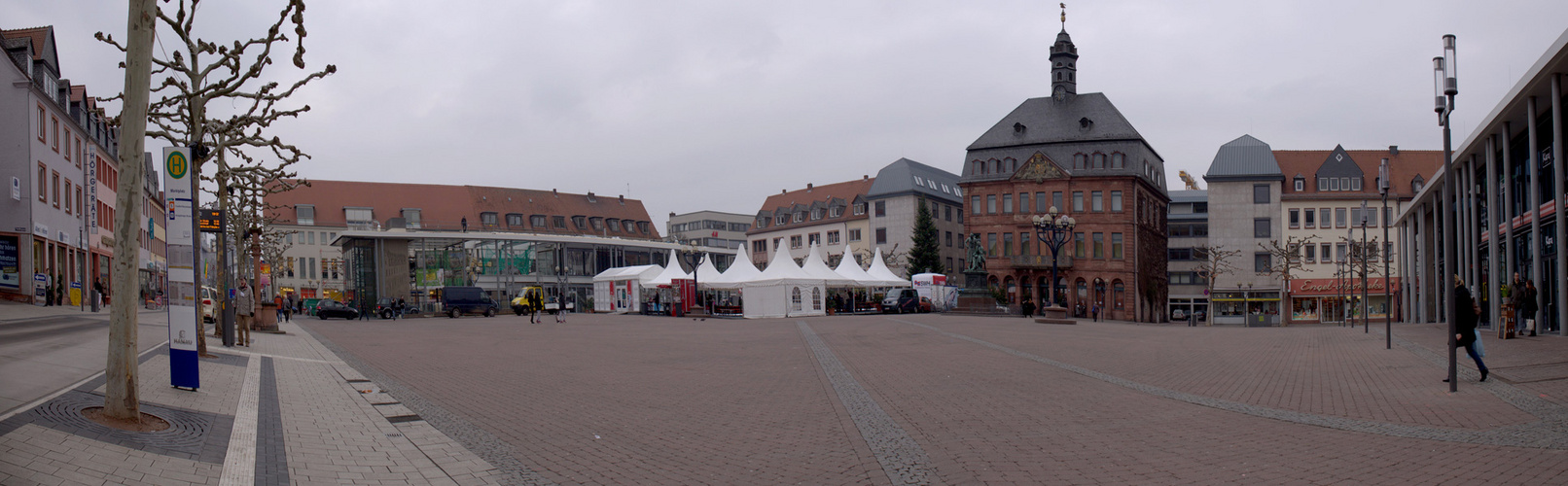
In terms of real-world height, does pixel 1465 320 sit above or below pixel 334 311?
above

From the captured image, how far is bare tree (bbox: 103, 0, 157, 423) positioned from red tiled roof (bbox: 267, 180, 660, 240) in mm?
84073

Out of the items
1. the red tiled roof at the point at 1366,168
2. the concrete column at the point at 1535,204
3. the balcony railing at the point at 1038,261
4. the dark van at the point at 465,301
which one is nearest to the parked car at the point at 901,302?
the balcony railing at the point at 1038,261

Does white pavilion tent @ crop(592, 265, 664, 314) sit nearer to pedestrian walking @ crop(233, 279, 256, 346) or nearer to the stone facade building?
the stone facade building

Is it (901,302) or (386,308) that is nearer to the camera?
(901,302)

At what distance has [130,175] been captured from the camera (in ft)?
27.5

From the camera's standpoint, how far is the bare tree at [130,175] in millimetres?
8195

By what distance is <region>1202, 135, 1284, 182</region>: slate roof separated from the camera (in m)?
74.6

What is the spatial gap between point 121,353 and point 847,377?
885 centimetres

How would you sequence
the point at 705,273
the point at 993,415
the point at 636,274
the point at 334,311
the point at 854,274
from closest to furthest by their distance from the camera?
the point at 993,415 < the point at 334,311 < the point at 854,274 < the point at 705,273 < the point at 636,274

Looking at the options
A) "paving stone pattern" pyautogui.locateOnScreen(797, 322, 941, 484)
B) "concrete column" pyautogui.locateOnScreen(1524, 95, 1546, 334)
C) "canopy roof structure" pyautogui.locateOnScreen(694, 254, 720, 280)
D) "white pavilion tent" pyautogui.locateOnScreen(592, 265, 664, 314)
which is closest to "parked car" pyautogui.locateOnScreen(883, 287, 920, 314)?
"canopy roof structure" pyautogui.locateOnScreen(694, 254, 720, 280)

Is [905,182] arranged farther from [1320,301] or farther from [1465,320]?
[1465,320]

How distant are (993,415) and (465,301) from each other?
143 ft

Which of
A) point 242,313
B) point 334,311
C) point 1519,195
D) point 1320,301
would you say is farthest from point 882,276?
point 1320,301

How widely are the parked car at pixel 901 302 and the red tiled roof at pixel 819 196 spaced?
43352 millimetres
